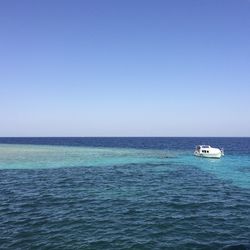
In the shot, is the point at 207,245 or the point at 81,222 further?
the point at 81,222

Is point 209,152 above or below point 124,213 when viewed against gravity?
above

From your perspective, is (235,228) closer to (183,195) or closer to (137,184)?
(183,195)

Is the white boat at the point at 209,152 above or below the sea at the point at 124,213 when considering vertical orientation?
above

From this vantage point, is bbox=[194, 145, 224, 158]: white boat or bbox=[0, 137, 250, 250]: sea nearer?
bbox=[0, 137, 250, 250]: sea

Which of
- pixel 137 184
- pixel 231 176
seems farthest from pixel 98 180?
pixel 231 176

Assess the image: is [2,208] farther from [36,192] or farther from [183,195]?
[183,195]

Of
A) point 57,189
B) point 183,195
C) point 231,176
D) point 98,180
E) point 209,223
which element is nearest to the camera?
point 209,223

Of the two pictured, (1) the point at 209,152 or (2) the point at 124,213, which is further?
(1) the point at 209,152

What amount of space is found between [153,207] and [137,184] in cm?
1165

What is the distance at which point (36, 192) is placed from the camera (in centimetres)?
3559

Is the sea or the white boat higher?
the white boat

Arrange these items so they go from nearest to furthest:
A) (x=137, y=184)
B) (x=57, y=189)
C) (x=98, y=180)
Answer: (x=57, y=189), (x=137, y=184), (x=98, y=180)

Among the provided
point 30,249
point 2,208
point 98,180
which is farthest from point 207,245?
point 98,180

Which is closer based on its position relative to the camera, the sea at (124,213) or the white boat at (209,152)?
the sea at (124,213)
